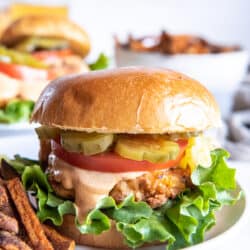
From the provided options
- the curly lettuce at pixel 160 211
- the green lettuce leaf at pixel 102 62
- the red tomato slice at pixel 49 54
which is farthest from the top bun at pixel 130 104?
the green lettuce leaf at pixel 102 62

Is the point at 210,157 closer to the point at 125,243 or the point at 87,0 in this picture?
the point at 125,243

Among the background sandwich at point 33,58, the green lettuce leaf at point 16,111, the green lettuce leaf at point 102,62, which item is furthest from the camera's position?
the green lettuce leaf at point 102,62

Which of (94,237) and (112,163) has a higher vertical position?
(112,163)

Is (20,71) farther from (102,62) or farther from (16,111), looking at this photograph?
(102,62)

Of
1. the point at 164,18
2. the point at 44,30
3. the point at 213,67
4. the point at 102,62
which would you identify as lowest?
the point at 164,18

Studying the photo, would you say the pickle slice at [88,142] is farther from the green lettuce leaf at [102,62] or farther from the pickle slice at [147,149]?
the green lettuce leaf at [102,62]

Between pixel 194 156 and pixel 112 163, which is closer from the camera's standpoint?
pixel 112 163

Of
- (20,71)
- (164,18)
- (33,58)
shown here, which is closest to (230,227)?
(20,71)
